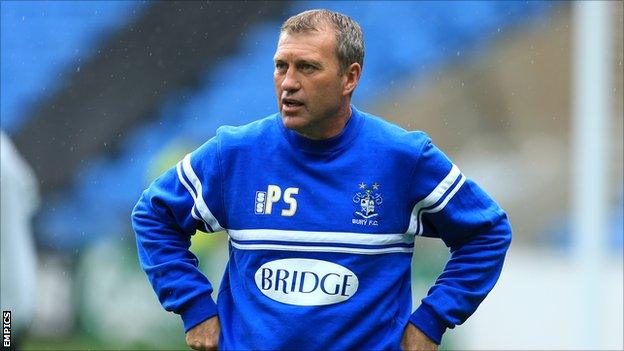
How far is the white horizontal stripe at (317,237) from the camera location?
8.75 ft

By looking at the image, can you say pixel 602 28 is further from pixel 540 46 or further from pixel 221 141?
pixel 221 141

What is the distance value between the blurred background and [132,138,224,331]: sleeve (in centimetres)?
233

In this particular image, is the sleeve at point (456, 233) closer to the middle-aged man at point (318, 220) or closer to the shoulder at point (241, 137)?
the middle-aged man at point (318, 220)

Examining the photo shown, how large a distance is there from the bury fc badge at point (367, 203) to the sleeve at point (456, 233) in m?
0.09

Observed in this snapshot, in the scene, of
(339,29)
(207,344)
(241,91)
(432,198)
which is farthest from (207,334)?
(241,91)

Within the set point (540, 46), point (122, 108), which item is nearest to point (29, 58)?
point (122, 108)

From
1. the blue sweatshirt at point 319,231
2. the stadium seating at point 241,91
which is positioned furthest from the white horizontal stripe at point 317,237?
the stadium seating at point 241,91

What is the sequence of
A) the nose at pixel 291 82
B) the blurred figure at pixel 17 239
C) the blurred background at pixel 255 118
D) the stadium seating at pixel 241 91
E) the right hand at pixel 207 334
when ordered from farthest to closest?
1. the stadium seating at pixel 241 91
2. the blurred background at pixel 255 118
3. the blurred figure at pixel 17 239
4. the right hand at pixel 207 334
5. the nose at pixel 291 82

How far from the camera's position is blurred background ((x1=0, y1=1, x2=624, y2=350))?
5090 mm

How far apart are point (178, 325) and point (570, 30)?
1.98 meters

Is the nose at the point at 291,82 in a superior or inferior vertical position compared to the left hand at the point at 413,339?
superior

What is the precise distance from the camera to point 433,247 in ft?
16.9

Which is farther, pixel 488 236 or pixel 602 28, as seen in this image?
pixel 602 28

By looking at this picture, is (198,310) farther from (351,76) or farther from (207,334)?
(351,76)
